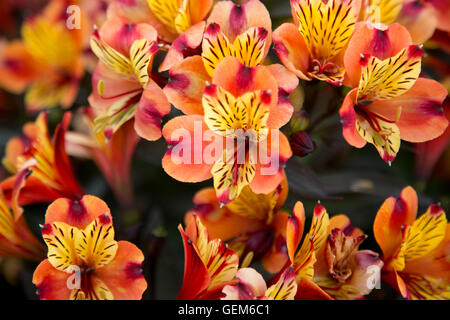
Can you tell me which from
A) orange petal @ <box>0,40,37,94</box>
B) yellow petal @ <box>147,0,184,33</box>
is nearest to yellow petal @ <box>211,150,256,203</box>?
yellow petal @ <box>147,0,184,33</box>

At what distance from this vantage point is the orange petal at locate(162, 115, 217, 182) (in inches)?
23.0

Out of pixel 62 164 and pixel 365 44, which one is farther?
pixel 62 164

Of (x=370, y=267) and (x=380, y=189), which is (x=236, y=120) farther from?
(x=380, y=189)

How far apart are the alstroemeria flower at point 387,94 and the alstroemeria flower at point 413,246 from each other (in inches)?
2.9

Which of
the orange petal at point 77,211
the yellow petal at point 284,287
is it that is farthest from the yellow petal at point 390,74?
the orange petal at point 77,211

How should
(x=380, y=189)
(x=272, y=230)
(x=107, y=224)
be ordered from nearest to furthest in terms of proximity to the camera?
(x=107, y=224)
(x=272, y=230)
(x=380, y=189)

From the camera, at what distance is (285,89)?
0.58 meters

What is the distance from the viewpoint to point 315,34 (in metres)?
0.62

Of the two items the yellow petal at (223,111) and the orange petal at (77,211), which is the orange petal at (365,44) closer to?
the yellow petal at (223,111)

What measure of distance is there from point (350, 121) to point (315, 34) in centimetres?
11

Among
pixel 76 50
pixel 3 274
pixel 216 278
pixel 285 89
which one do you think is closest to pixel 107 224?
pixel 216 278

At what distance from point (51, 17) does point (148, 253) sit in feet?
1.68

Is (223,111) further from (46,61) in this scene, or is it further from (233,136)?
Answer: (46,61)

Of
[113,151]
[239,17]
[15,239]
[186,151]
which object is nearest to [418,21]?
[239,17]
